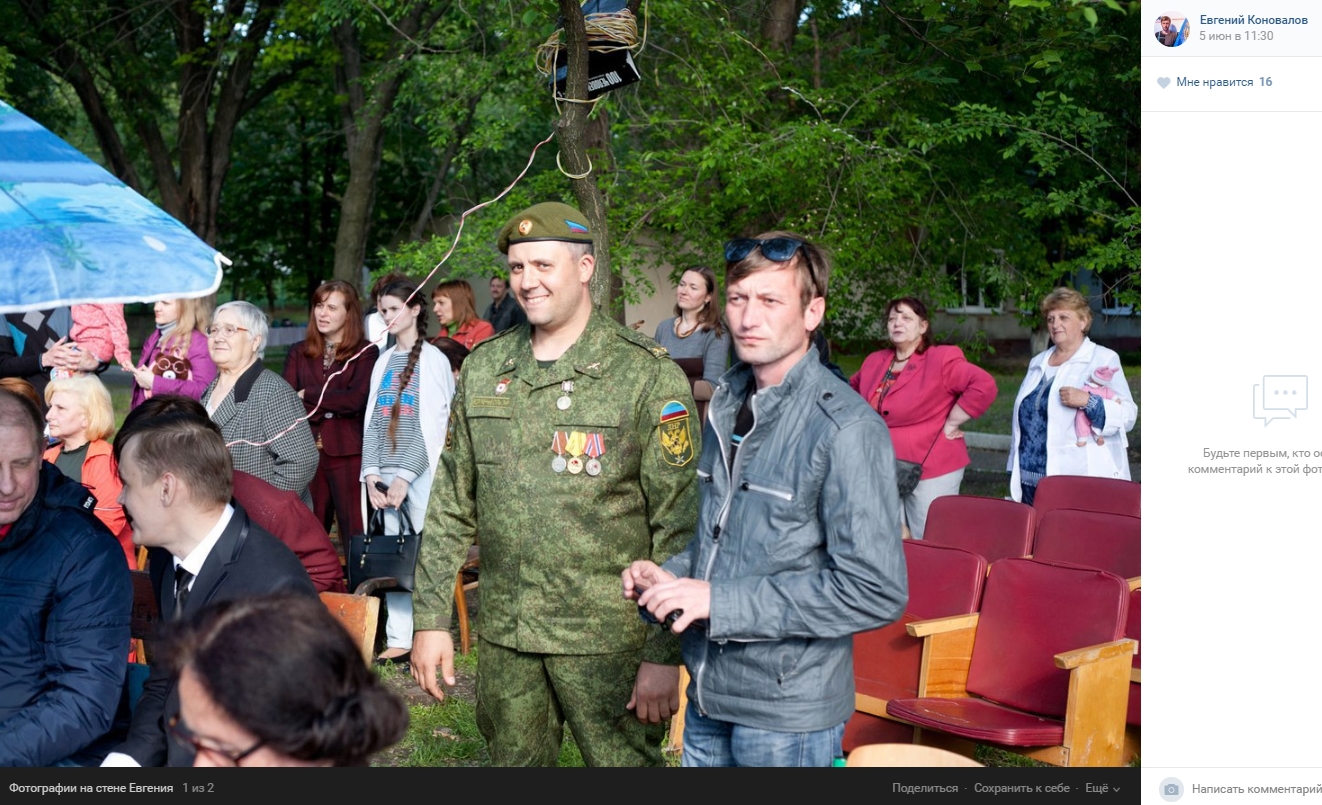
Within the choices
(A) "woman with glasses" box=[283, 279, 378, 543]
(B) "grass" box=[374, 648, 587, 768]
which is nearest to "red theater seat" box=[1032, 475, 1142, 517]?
(B) "grass" box=[374, 648, 587, 768]

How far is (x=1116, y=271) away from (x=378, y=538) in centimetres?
601

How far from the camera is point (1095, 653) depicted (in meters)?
3.92

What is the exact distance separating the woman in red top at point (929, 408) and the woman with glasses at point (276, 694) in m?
5.13

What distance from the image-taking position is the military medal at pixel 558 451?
3.16m

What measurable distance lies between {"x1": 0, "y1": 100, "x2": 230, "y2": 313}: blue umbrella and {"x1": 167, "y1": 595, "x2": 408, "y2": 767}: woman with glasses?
3.15 feet

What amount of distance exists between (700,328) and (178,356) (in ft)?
9.33

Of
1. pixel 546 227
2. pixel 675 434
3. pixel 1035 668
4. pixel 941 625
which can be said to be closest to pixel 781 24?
pixel 941 625

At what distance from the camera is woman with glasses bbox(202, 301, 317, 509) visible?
17.7 feet

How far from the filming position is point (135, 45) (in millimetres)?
17531

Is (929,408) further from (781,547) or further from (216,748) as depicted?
(216,748)

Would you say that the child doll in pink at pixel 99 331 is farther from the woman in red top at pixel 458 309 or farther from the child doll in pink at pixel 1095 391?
the child doll in pink at pixel 1095 391
